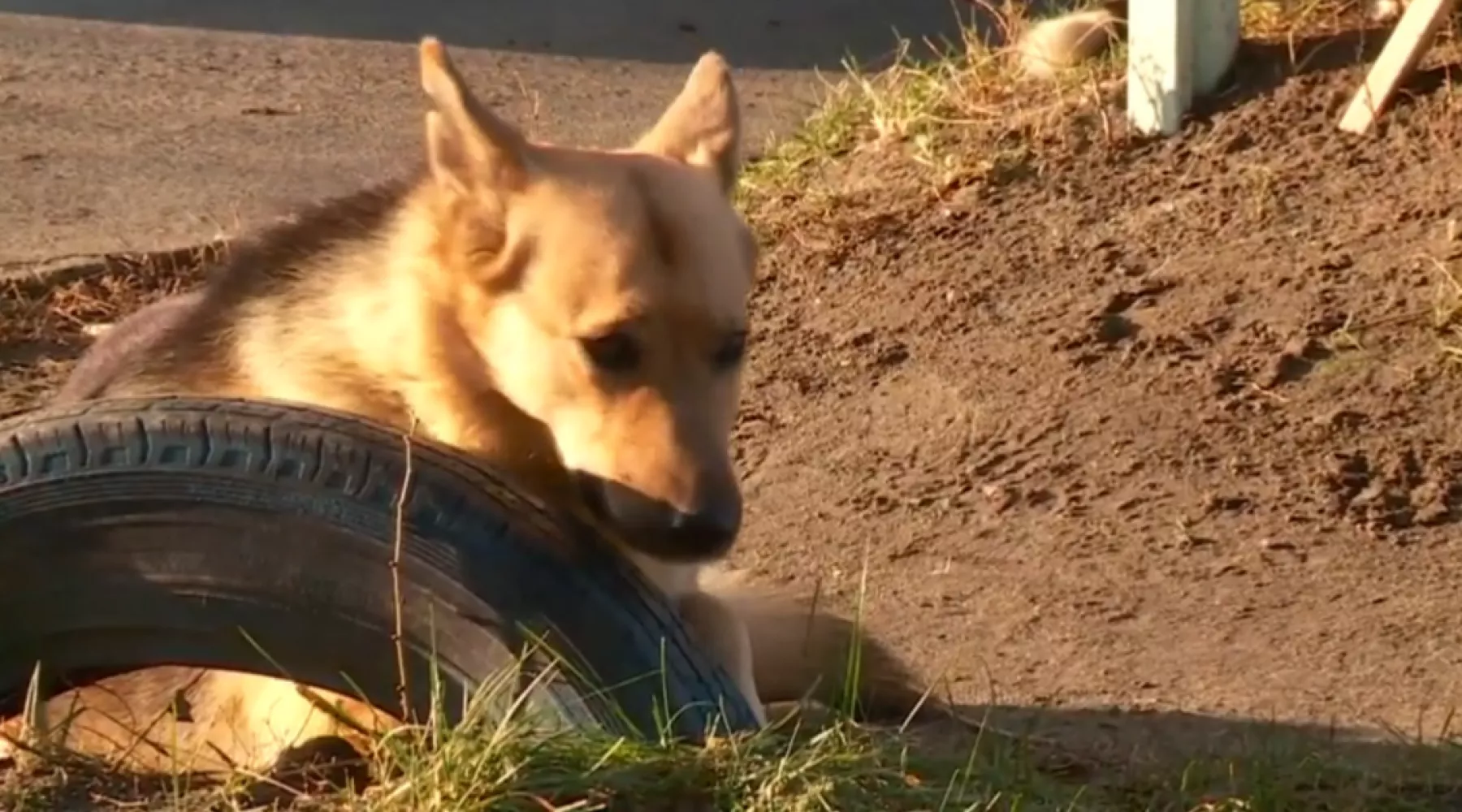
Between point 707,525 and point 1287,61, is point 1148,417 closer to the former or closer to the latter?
point 1287,61

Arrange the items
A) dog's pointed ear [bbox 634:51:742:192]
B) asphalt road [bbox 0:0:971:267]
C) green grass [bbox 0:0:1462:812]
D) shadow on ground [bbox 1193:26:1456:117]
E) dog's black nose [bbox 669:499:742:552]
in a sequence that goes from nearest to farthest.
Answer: green grass [bbox 0:0:1462:812]
dog's black nose [bbox 669:499:742:552]
dog's pointed ear [bbox 634:51:742:192]
shadow on ground [bbox 1193:26:1456:117]
asphalt road [bbox 0:0:971:267]

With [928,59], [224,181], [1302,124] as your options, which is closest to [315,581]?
[1302,124]

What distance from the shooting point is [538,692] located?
11.1 feet

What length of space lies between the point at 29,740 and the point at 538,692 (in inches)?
28.9

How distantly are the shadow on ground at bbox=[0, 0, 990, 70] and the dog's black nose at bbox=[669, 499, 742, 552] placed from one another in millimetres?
6427

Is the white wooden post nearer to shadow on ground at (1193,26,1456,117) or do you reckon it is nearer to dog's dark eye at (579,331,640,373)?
shadow on ground at (1193,26,1456,117)

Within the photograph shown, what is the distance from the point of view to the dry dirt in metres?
5.32

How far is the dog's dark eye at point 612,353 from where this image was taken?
13.0ft

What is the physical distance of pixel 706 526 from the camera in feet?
12.5

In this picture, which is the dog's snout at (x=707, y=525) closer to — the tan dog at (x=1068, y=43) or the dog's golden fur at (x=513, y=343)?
the dog's golden fur at (x=513, y=343)

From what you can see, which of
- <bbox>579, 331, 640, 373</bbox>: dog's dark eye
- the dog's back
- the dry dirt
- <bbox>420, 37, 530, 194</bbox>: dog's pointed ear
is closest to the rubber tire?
<bbox>579, 331, 640, 373</bbox>: dog's dark eye

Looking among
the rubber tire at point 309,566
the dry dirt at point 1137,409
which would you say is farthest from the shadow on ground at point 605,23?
the rubber tire at point 309,566

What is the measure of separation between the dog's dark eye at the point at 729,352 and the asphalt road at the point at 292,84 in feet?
12.6

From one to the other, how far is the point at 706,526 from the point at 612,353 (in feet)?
1.16
